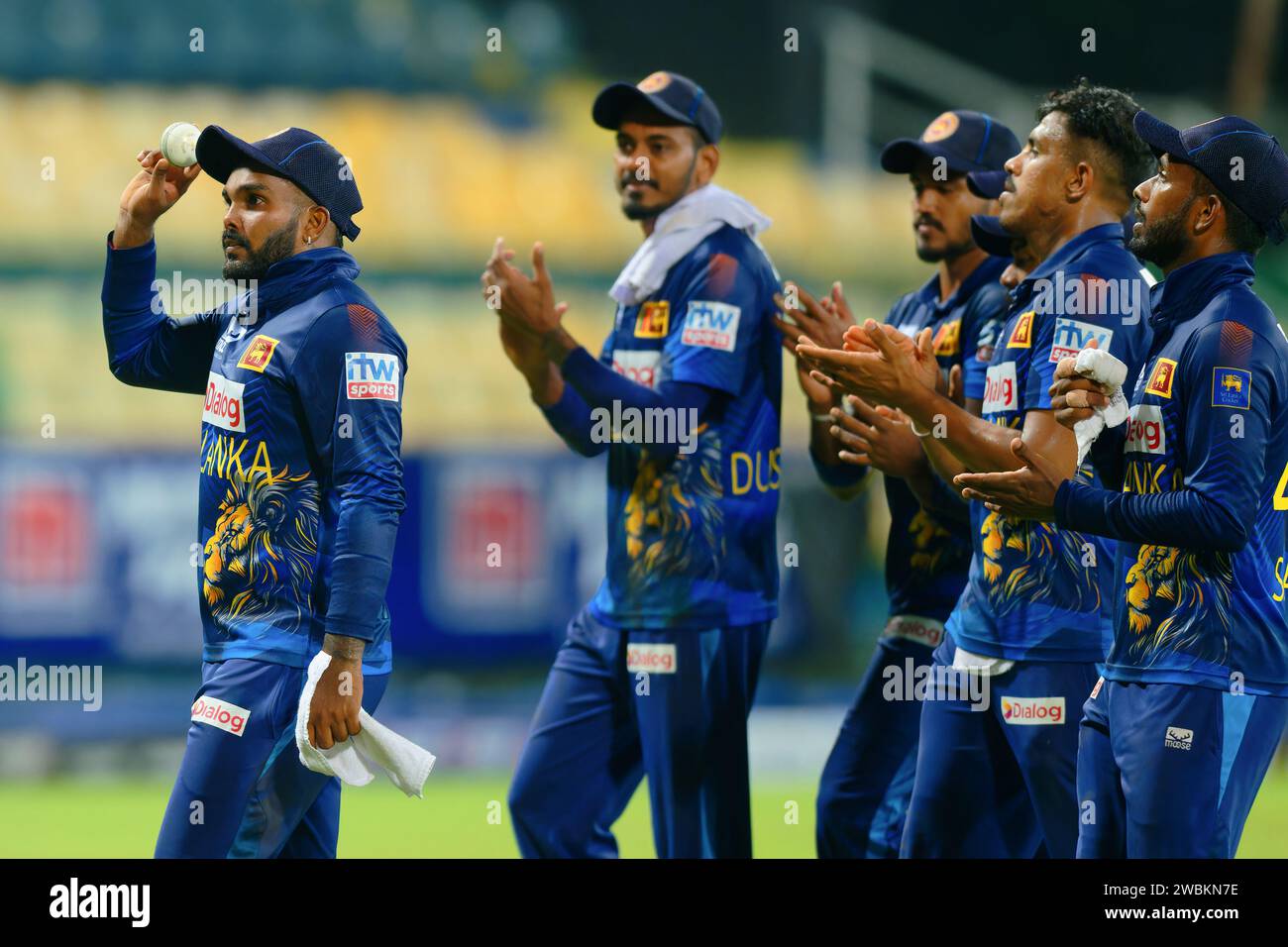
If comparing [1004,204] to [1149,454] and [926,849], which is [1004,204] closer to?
[1149,454]

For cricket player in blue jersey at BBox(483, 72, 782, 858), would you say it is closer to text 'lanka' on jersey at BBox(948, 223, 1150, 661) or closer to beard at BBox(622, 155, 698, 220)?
beard at BBox(622, 155, 698, 220)

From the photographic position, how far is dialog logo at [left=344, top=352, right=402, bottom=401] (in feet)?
12.6

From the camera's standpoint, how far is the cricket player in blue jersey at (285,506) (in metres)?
3.71

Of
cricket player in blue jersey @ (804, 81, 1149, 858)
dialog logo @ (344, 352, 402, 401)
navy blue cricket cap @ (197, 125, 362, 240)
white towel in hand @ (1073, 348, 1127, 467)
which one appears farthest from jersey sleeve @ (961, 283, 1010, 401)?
navy blue cricket cap @ (197, 125, 362, 240)

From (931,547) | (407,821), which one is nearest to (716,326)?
(931,547)

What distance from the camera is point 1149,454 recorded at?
3.65m

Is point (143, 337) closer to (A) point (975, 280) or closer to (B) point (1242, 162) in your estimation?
(A) point (975, 280)

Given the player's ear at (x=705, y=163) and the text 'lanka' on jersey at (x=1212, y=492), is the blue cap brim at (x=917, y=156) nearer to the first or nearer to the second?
the player's ear at (x=705, y=163)

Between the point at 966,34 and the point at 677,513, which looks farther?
the point at 966,34

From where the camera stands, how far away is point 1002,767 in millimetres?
4211

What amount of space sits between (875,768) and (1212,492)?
169cm

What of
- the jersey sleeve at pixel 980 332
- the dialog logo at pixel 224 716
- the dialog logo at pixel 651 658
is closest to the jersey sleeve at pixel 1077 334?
the jersey sleeve at pixel 980 332
